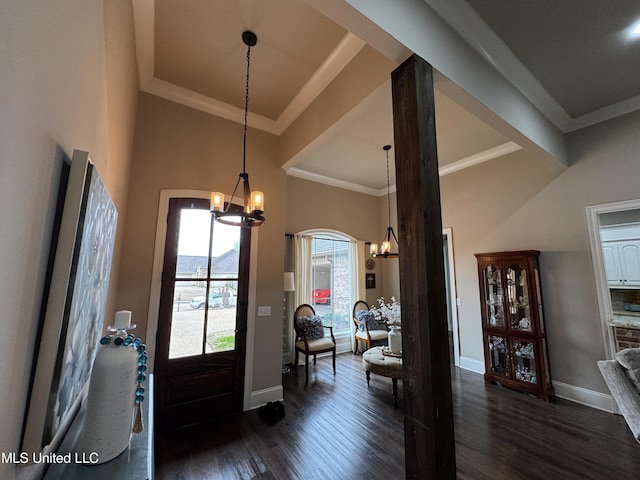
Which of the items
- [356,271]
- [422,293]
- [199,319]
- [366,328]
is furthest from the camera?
[356,271]

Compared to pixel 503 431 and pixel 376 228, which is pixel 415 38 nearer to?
pixel 503 431

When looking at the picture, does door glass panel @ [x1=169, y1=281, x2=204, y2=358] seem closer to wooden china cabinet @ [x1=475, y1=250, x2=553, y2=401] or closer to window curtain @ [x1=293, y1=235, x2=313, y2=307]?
window curtain @ [x1=293, y1=235, x2=313, y2=307]

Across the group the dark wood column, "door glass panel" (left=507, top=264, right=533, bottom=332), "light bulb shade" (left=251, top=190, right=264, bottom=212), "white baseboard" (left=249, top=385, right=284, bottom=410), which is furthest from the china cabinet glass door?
"light bulb shade" (left=251, top=190, right=264, bottom=212)

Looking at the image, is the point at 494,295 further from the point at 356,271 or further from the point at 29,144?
the point at 29,144

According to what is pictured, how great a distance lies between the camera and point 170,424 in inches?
104

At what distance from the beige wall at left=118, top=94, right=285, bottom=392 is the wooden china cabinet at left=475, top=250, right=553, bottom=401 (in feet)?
10.1

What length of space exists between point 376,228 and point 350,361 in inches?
120

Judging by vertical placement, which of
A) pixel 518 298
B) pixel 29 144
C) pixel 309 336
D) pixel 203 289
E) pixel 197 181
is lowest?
pixel 309 336

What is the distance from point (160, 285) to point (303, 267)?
263cm

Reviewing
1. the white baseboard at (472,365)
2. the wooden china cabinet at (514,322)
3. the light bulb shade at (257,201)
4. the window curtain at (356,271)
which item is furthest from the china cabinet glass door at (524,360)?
the light bulb shade at (257,201)

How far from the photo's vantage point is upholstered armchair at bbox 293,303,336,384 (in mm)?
4128

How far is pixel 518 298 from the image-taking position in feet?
12.1

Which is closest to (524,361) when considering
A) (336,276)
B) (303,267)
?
(336,276)

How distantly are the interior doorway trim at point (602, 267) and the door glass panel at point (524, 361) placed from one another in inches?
28.5
